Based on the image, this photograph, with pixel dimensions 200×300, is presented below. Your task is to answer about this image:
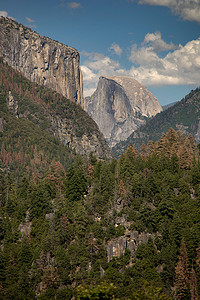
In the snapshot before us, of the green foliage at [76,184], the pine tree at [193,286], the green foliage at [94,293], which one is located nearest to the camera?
the green foliage at [94,293]

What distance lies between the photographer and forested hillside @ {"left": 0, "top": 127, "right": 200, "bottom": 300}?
86938mm

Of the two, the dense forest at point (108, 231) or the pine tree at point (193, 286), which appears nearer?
the pine tree at point (193, 286)

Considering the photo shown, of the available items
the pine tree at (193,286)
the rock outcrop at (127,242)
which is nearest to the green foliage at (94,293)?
the pine tree at (193,286)

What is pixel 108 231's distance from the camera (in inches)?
3900

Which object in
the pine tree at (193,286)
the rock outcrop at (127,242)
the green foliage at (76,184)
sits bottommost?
the pine tree at (193,286)

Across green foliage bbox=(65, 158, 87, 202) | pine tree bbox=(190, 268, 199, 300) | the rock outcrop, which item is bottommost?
pine tree bbox=(190, 268, 199, 300)

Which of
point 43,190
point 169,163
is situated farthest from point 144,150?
point 43,190

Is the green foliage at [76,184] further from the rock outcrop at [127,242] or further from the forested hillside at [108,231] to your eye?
the rock outcrop at [127,242]

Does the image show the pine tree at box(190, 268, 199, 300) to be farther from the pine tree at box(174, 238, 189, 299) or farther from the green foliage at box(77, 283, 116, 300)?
the green foliage at box(77, 283, 116, 300)

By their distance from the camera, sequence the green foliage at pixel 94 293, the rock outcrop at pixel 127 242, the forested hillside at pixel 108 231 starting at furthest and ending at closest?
the rock outcrop at pixel 127 242 < the forested hillside at pixel 108 231 < the green foliage at pixel 94 293

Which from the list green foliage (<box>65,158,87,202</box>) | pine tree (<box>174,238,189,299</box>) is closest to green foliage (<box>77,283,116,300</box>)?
pine tree (<box>174,238,189,299</box>)

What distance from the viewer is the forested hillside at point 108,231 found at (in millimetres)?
86938

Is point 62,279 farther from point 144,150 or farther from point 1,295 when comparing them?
point 144,150

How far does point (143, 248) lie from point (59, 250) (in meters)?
23.3
